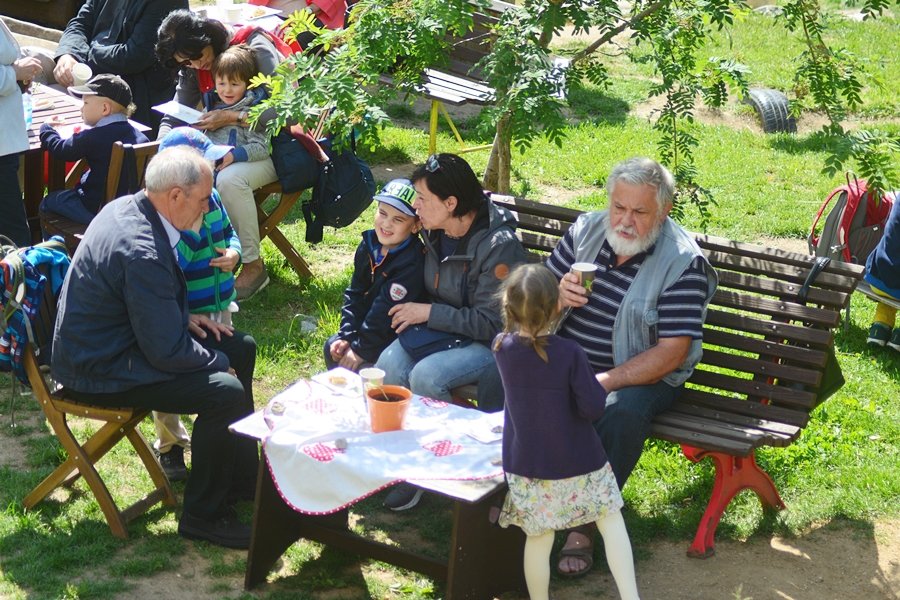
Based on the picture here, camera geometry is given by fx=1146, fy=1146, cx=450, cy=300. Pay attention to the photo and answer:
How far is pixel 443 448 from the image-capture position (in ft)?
13.1

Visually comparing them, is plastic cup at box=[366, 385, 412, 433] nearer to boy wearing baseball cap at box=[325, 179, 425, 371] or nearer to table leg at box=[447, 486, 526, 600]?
table leg at box=[447, 486, 526, 600]

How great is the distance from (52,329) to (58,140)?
1.86 metres

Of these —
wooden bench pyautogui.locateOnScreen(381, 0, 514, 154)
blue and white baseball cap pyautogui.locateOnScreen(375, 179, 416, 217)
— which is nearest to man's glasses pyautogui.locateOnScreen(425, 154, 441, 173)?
blue and white baseball cap pyautogui.locateOnScreen(375, 179, 416, 217)

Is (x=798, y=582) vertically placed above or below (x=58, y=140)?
below

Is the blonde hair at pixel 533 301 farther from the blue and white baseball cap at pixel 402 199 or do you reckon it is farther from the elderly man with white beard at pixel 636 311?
the blue and white baseball cap at pixel 402 199

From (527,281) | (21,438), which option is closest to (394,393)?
(527,281)

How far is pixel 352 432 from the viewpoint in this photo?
4.06 m

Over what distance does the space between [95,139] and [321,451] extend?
2.98 m

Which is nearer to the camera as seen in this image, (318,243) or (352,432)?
(352,432)

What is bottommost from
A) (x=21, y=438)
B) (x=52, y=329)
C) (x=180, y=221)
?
(x=21, y=438)

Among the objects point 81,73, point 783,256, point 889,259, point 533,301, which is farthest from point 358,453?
point 81,73

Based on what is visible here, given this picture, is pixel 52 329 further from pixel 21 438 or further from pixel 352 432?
pixel 352 432

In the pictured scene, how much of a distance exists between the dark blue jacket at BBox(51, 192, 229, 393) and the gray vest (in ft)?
5.40

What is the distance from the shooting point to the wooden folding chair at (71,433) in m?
4.47
